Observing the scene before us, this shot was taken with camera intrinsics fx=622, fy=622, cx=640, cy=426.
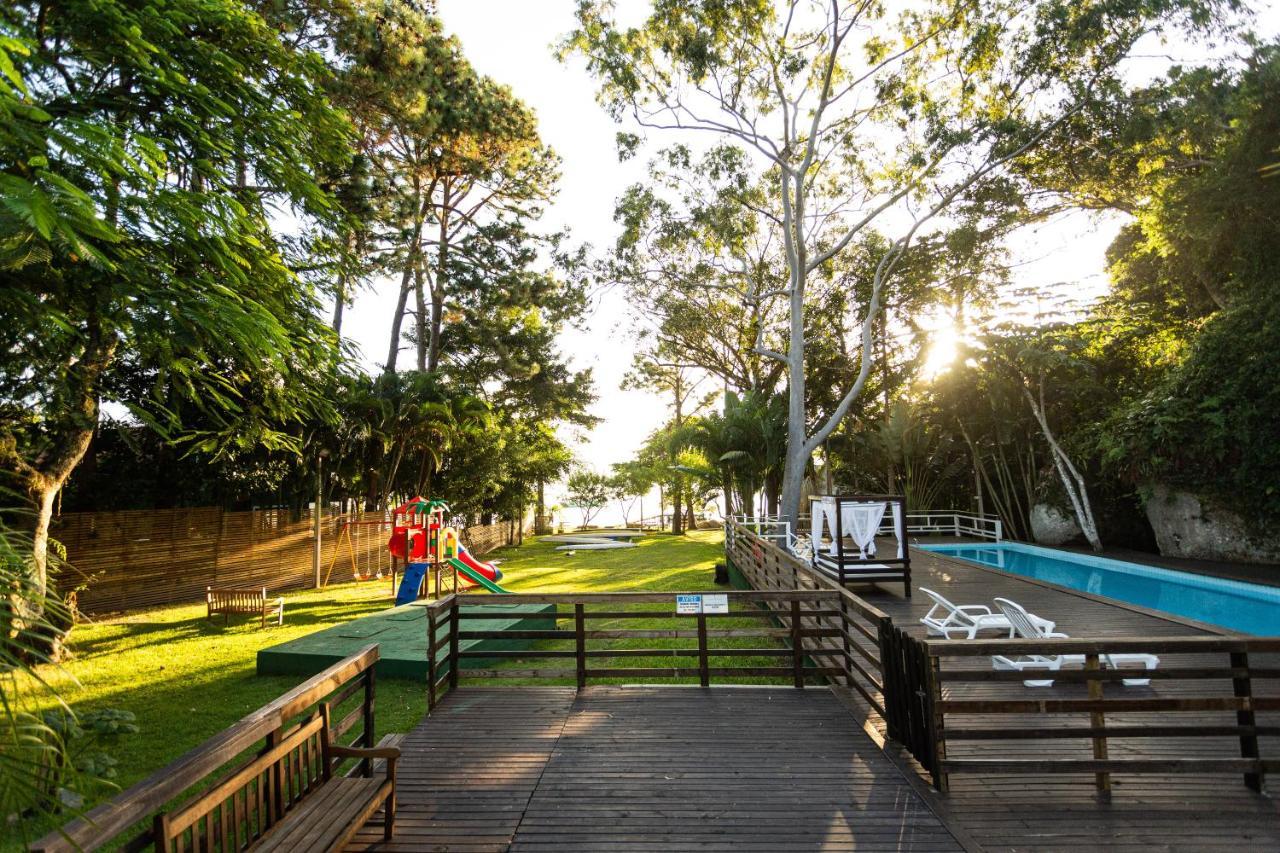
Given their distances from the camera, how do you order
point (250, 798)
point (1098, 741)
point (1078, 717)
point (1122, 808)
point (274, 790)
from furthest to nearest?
point (1078, 717) → point (1098, 741) → point (1122, 808) → point (274, 790) → point (250, 798)

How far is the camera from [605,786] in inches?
161

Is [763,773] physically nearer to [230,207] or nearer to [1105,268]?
[230,207]

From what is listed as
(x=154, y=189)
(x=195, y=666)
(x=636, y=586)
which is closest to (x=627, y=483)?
(x=636, y=586)

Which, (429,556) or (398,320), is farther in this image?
(398,320)

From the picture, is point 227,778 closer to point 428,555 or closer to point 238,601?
point 238,601

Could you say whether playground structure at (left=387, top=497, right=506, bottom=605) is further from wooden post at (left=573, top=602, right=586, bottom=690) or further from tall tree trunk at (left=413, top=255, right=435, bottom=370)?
tall tree trunk at (left=413, top=255, right=435, bottom=370)

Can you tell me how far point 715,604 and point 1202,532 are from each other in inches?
612

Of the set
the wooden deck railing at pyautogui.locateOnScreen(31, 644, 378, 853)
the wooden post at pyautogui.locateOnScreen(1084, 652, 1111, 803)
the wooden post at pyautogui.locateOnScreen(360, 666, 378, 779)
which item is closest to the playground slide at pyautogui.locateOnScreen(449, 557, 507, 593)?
the wooden deck railing at pyautogui.locateOnScreen(31, 644, 378, 853)

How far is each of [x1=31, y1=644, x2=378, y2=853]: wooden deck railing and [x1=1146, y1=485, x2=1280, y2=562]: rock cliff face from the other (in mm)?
18303

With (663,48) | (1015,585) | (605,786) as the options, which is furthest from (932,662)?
(663,48)

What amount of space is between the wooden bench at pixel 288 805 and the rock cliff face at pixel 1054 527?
2115 centimetres

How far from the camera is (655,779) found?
4176mm

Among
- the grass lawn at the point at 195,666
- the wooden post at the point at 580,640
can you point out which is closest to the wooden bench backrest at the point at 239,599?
the grass lawn at the point at 195,666

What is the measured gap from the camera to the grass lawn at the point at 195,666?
5.82 m
